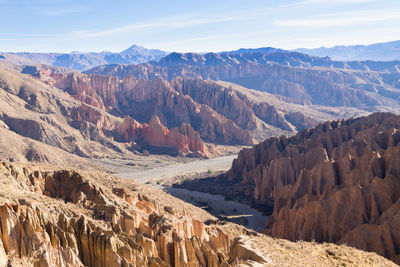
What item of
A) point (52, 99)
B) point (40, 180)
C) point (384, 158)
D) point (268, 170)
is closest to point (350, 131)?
point (268, 170)

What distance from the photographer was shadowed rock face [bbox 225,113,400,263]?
4147 centimetres

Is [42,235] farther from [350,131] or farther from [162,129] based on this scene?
[162,129]

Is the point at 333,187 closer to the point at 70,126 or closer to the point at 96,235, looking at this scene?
the point at 96,235

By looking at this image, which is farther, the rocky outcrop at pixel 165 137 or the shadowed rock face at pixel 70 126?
the rocky outcrop at pixel 165 137

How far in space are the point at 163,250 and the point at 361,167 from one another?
126 feet

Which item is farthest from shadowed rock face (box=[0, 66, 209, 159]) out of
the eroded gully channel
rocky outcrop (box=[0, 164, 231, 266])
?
rocky outcrop (box=[0, 164, 231, 266])

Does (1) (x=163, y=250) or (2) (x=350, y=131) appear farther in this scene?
(2) (x=350, y=131)

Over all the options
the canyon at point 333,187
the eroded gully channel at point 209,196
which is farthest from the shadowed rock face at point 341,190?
the eroded gully channel at point 209,196

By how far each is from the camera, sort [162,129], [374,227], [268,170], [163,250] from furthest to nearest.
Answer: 1. [162,129]
2. [268,170]
3. [374,227]
4. [163,250]

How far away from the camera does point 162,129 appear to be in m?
158

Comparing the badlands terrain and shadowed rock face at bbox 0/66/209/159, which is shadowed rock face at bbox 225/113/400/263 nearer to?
the badlands terrain

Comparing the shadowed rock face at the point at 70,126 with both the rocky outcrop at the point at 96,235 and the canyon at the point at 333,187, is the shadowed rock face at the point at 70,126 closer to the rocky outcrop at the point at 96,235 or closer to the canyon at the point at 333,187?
the canyon at the point at 333,187

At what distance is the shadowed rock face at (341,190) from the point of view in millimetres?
41469

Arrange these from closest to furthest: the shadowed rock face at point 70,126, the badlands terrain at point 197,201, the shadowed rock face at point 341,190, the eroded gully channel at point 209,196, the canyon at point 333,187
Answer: the badlands terrain at point 197,201 → the shadowed rock face at point 341,190 → the canyon at point 333,187 → the eroded gully channel at point 209,196 → the shadowed rock face at point 70,126
